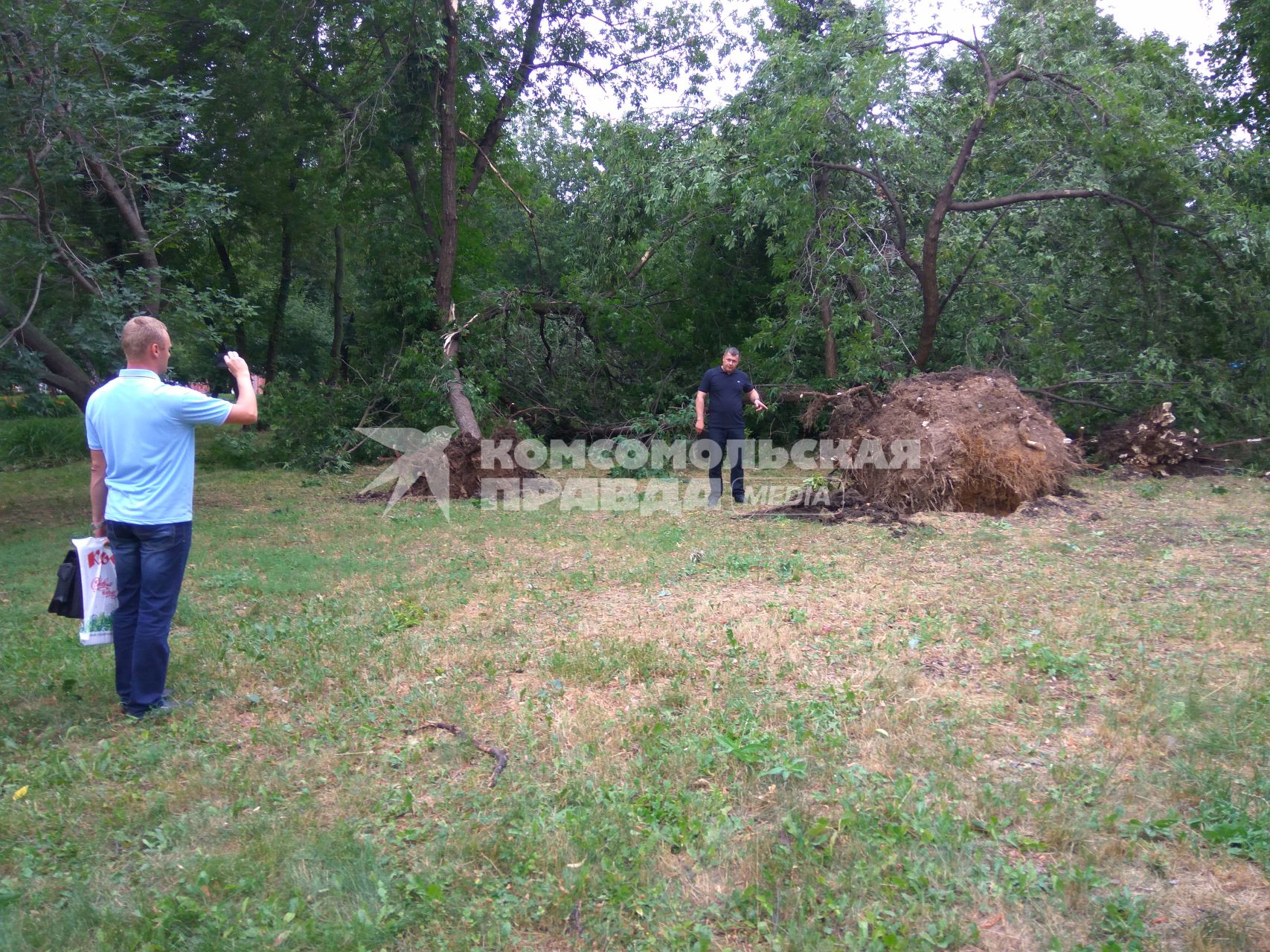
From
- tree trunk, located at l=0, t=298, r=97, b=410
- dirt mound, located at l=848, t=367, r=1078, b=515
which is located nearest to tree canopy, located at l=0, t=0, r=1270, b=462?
tree trunk, located at l=0, t=298, r=97, b=410

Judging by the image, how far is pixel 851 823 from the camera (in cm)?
334

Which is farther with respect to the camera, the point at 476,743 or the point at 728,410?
the point at 728,410

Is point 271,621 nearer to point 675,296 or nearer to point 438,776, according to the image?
point 438,776

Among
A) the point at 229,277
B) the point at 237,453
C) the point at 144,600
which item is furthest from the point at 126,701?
the point at 229,277

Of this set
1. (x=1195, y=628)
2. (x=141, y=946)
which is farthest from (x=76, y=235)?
(x=1195, y=628)

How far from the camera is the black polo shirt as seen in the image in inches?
415

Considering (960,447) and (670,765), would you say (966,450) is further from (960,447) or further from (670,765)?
(670,765)

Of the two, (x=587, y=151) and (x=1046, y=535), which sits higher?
(x=587, y=151)

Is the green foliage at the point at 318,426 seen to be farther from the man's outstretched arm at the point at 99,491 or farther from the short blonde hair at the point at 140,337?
the short blonde hair at the point at 140,337

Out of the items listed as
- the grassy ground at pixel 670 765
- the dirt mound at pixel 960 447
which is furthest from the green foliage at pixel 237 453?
the dirt mound at pixel 960 447

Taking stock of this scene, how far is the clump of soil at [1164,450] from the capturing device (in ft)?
37.7

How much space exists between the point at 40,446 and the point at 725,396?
14109 millimetres

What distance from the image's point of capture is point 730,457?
419 inches

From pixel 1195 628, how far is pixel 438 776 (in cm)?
431
